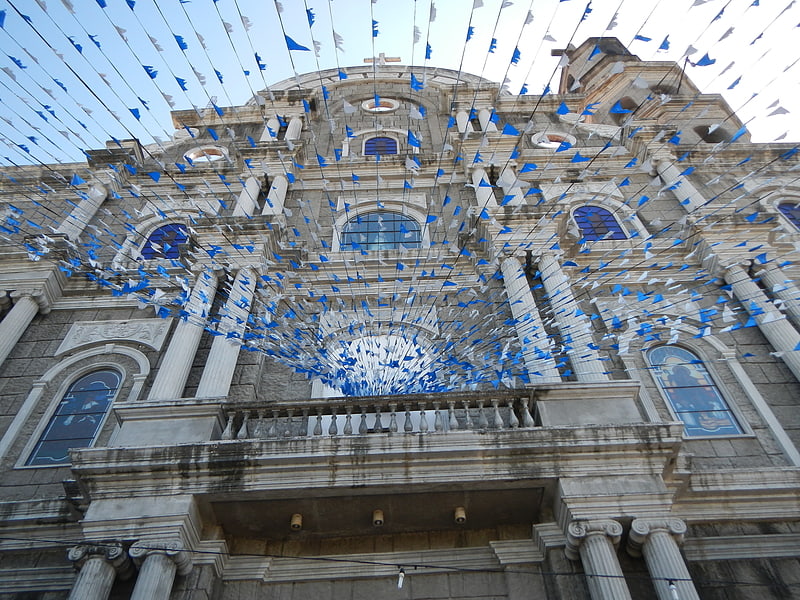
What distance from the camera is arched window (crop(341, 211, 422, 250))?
1445cm

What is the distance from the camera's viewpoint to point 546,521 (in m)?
8.25

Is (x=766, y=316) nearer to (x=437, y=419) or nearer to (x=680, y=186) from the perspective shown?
(x=437, y=419)

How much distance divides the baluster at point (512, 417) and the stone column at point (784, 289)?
18.3ft

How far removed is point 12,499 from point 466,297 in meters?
7.78

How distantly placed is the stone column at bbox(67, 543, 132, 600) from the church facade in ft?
0.08

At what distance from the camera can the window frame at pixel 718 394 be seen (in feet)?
32.2

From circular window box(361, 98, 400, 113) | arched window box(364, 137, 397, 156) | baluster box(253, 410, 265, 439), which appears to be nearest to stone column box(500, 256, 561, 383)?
baluster box(253, 410, 265, 439)

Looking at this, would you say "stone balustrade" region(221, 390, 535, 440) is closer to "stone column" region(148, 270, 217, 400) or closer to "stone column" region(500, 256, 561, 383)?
"stone column" region(500, 256, 561, 383)

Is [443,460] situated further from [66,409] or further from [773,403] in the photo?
[66,409]

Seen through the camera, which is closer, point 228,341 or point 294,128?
point 228,341

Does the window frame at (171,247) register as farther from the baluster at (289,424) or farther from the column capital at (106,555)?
the column capital at (106,555)

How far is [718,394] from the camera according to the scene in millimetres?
10547

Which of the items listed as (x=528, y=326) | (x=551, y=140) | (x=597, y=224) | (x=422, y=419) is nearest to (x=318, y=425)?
(x=422, y=419)

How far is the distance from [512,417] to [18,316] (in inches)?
345
